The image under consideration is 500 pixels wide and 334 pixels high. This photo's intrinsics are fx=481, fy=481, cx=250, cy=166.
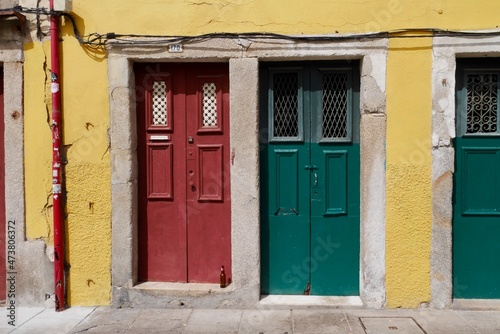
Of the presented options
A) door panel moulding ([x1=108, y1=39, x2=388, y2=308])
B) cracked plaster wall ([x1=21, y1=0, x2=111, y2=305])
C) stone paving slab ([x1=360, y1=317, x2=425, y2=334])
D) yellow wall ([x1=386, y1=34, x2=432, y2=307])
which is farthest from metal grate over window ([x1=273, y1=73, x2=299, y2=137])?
stone paving slab ([x1=360, y1=317, x2=425, y2=334])

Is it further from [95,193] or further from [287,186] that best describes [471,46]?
[95,193]

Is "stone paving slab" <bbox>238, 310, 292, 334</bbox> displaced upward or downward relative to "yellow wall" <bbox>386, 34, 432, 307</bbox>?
downward

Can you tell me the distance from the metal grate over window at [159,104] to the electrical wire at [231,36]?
0.52 meters

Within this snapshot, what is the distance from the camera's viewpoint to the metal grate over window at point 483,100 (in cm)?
533

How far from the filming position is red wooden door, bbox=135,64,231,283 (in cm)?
553

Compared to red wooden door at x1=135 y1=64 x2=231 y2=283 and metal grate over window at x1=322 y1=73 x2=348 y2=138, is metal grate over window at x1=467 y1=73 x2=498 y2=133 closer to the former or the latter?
metal grate over window at x1=322 y1=73 x2=348 y2=138

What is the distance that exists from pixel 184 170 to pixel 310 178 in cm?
145

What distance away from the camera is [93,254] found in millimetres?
5391

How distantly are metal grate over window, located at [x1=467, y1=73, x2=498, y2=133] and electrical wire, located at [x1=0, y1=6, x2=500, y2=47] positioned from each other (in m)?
0.52

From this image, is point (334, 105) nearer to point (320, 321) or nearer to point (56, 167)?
point (320, 321)

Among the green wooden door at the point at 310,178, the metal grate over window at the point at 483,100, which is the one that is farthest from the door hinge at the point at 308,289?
the metal grate over window at the point at 483,100

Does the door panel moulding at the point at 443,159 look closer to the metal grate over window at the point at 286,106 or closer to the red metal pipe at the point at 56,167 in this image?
the metal grate over window at the point at 286,106

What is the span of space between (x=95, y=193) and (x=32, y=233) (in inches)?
33.1

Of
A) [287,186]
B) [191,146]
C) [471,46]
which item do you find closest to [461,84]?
[471,46]
